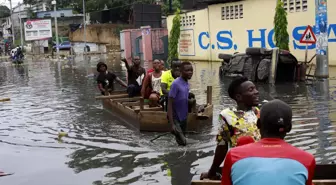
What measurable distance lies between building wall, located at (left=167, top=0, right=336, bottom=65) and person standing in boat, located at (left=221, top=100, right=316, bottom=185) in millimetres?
19768

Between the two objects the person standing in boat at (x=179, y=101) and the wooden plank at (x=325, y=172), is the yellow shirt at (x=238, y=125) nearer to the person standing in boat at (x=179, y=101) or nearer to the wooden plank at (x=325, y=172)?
the wooden plank at (x=325, y=172)

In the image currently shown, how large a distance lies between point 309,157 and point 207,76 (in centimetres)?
1907

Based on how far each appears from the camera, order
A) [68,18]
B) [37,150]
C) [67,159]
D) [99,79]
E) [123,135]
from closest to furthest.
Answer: [67,159] < [37,150] < [123,135] < [99,79] < [68,18]

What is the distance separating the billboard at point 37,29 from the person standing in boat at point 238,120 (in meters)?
59.3

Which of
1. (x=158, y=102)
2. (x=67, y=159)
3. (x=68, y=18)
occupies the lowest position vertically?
(x=67, y=159)

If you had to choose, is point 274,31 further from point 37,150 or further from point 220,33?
point 37,150

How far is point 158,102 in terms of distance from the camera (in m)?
10.5

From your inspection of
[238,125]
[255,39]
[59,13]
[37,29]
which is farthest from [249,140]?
[59,13]

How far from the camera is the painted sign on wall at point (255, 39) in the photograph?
22.3 m

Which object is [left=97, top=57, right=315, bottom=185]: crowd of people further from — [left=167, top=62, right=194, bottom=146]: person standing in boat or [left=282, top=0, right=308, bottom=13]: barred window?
[left=282, top=0, right=308, bottom=13]: barred window

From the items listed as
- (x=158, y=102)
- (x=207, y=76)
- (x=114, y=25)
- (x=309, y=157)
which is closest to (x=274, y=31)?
(x=207, y=76)

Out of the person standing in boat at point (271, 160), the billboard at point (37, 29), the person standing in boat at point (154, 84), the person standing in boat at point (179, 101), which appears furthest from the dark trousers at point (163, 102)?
the billboard at point (37, 29)

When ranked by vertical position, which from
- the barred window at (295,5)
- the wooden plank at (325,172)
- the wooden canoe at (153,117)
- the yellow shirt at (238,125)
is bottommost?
the wooden canoe at (153,117)

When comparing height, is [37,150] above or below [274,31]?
below
